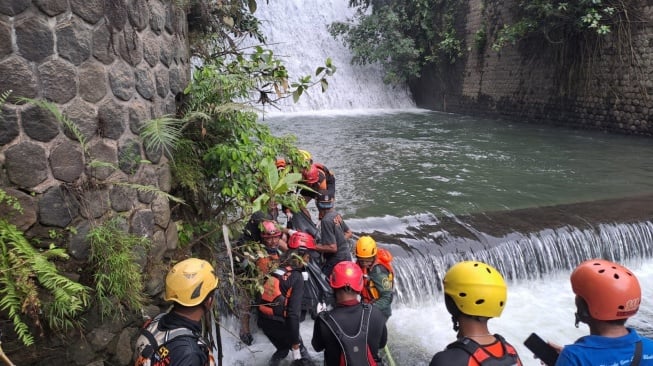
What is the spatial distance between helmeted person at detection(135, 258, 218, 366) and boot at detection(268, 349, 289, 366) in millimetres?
2246

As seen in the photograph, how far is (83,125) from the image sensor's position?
2908mm

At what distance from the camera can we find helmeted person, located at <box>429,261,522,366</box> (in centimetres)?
239

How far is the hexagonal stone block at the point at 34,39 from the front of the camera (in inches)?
102

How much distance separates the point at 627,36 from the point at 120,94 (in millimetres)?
16455

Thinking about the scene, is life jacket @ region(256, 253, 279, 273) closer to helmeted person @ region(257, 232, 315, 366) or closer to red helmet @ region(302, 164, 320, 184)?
helmeted person @ region(257, 232, 315, 366)

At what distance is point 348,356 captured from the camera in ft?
10.8

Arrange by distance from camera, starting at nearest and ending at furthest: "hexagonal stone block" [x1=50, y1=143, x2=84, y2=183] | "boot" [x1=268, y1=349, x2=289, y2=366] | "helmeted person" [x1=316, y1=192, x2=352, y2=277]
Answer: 1. "hexagonal stone block" [x1=50, y1=143, x2=84, y2=183]
2. "boot" [x1=268, y1=349, x2=289, y2=366]
3. "helmeted person" [x1=316, y1=192, x2=352, y2=277]

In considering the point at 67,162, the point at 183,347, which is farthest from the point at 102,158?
the point at 183,347

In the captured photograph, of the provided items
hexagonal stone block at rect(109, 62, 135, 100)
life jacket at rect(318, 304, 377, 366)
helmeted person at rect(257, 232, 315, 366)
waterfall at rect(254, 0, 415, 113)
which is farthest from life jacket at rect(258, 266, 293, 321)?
waterfall at rect(254, 0, 415, 113)

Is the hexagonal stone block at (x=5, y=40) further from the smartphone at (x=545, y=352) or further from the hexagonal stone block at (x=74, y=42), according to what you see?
the smartphone at (x=545, y=352)

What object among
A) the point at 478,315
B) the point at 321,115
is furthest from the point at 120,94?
the point at 321,115

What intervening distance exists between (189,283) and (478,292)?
1.54 m

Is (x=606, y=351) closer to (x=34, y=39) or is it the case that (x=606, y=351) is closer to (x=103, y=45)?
(x=103, y=45)

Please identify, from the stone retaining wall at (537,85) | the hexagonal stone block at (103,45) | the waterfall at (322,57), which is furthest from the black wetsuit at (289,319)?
the waterfall at (322,57)
